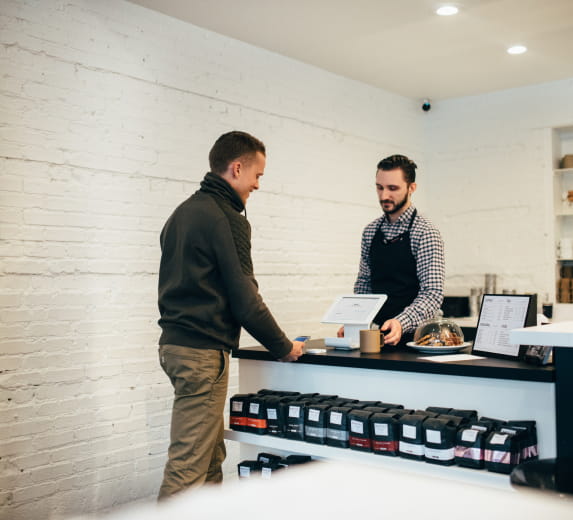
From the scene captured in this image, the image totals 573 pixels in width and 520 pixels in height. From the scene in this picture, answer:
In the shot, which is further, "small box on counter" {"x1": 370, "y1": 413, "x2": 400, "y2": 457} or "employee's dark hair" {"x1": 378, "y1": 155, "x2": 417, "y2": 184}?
"employee's dark hair" {"x1": 378, "y1": 155, "x2": 417, "y2": 184}

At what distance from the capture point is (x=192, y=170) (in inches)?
173

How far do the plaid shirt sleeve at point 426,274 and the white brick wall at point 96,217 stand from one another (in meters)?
1.70

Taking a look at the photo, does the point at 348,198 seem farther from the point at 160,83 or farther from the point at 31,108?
the point at 31,108

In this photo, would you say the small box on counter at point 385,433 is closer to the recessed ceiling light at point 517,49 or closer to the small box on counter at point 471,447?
the small box on counter at point 471,447

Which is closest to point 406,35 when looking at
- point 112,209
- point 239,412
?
point 112,209

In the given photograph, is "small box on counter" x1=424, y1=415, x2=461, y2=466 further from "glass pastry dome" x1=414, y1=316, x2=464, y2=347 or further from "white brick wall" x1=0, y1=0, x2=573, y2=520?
"white brick wall" x1=0, y1=0, x2=573, y2=520

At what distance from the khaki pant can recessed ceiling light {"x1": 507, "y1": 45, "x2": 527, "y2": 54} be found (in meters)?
3.64

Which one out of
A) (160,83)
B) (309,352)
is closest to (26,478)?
(309,352)

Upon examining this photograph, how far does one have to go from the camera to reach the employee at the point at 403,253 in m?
3.19

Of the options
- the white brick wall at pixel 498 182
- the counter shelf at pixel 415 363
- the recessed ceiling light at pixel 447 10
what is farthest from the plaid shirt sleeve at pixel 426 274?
the white brick wall at pixel 498 182

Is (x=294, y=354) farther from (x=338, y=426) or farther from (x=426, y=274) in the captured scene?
(x=426, y=274)

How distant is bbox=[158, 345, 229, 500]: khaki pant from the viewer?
2555 mm

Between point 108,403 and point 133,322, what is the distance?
49 cm

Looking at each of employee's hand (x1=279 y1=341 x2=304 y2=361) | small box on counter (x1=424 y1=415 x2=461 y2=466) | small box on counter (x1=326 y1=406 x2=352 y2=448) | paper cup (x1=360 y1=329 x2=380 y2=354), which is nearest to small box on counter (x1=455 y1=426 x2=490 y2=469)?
small box on counter (x1=424 y1=415 x2=461 y2=466)
